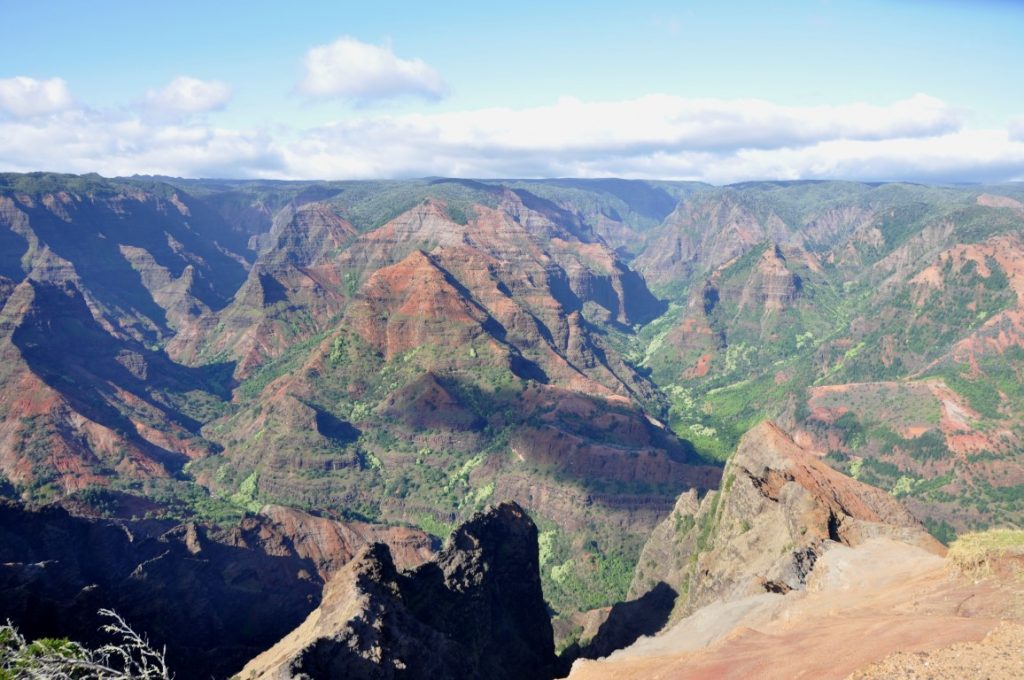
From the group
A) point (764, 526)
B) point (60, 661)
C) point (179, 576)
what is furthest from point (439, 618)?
point (60, 661)

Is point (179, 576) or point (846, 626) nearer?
point (846, 626)

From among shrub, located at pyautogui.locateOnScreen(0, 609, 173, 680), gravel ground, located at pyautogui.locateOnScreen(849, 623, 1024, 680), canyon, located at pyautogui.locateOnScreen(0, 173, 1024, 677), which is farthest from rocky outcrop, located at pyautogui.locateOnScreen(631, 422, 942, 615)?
shrub, located at pyautogui.locateOnScreen(0, 609, 173, 680)

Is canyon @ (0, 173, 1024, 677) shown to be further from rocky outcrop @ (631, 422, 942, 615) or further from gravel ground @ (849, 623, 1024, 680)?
gravel ground @ (849, 623, 1024, 680)

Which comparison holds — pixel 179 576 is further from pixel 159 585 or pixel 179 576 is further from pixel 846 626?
pixel 846 626

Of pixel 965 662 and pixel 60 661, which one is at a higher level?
pixel 60 661

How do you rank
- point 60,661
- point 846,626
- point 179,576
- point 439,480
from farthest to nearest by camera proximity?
point 439,480
point 179,576
point 846,626
point 60,661

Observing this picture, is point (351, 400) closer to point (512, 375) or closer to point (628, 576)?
point (512, 375)
